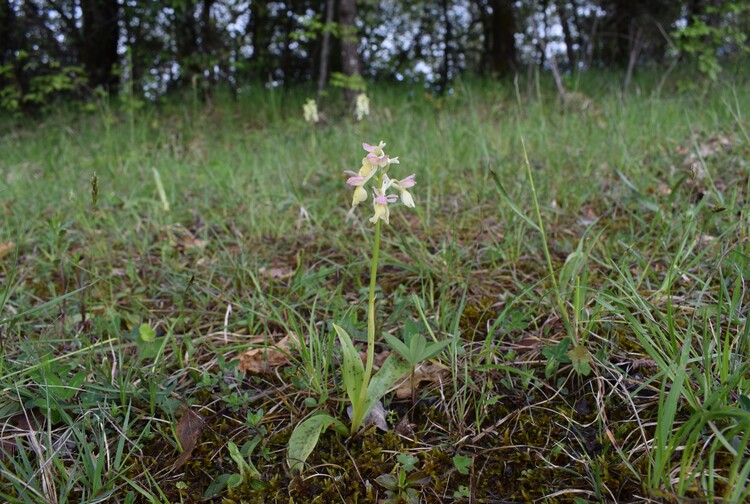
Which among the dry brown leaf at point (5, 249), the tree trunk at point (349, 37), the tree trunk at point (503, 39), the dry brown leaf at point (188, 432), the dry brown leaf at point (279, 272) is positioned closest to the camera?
the dry brown leaf at point (188, 432)

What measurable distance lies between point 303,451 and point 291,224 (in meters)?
1.55

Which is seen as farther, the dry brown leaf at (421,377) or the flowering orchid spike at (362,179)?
the dry brown leaf at (421,377)

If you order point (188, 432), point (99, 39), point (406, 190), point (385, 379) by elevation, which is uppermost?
point (99, 39)

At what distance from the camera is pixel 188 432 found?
1253 mm

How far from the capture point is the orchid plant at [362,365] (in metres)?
1.08

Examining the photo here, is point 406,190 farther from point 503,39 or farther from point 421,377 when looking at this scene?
point 503,39

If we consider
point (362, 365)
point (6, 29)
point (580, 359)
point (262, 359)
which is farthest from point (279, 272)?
point (6, 29)

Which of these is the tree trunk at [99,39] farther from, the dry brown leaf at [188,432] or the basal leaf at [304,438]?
the basal leaf at [304,438]

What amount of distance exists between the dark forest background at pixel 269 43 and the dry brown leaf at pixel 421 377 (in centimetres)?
456

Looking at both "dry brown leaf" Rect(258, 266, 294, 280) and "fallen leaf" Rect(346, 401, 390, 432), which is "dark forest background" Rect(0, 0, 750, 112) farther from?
"fallen leaf" Rect(346, 401, 390, 432)

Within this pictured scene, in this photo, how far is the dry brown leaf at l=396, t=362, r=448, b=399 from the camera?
4.46 feet

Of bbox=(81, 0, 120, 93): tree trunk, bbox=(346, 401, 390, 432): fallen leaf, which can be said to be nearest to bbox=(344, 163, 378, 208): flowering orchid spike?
bbox=(346, 401, 390, 432): fallen leaf

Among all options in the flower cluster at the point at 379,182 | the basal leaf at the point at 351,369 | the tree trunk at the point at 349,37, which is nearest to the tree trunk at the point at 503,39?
the tree trunk at the point at 349,37

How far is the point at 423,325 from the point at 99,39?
8.80 meters
